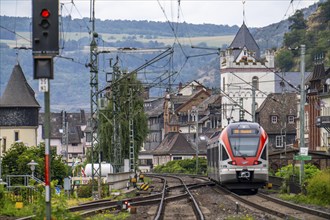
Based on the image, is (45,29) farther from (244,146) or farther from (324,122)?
(324,122)

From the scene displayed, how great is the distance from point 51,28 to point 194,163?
97.3 metres

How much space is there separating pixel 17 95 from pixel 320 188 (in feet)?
244

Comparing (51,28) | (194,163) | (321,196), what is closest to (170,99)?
(194,163)

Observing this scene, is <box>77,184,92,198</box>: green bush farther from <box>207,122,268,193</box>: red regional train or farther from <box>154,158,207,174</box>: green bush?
<box>154,158,207,174</box>: green bush

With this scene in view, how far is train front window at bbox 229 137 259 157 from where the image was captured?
47594 mm

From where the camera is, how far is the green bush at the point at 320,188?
38.7 metres

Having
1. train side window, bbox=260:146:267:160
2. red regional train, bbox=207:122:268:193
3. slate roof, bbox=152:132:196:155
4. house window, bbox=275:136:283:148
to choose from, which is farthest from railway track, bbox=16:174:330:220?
slate roof, bbox=152:132:196:155

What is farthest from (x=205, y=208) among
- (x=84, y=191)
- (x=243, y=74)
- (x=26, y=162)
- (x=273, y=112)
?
(x=243, y=74)

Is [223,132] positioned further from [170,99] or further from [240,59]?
[170,99]

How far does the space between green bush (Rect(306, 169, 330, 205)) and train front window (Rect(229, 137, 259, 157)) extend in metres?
6.84

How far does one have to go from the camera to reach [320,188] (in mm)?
39438

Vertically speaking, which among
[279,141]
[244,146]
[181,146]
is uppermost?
[279,141]

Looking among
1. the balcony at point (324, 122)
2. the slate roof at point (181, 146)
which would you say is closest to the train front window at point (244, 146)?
the balcony at point (324, 122)

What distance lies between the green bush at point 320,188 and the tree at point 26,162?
2510cm
